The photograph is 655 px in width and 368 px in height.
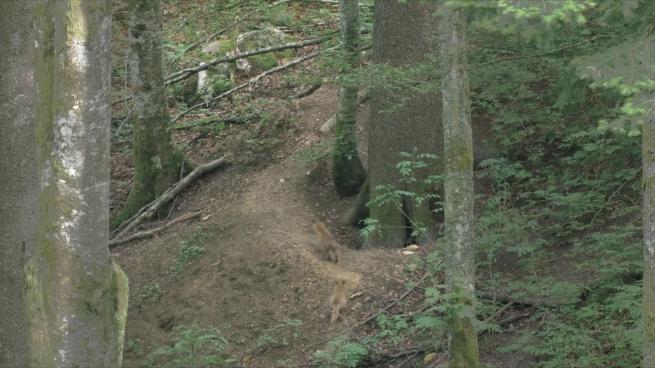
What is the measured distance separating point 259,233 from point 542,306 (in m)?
3.77

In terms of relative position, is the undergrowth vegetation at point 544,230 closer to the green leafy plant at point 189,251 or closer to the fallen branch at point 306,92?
the green leafy plant at point 189,251

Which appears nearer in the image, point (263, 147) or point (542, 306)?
point (542, 306)

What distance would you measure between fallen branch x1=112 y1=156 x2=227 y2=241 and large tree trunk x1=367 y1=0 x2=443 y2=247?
3.65 m

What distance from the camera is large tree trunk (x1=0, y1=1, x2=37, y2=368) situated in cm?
723

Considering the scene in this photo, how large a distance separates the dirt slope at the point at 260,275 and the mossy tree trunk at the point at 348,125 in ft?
1.03

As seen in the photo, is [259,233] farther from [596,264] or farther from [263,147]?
[596,264]

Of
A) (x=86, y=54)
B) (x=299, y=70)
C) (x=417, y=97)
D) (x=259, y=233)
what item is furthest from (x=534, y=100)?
(x=86, y=54)

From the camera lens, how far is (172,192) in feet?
43.2

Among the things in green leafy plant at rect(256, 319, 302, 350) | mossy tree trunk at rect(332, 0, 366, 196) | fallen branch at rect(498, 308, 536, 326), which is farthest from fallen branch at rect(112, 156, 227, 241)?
fallen branch at rect(498, 308, 536, 326)

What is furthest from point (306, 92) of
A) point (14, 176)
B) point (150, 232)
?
point (14, 176)

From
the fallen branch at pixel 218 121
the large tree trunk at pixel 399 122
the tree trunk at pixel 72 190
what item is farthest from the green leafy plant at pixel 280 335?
the fallen branch at pixel 218 121

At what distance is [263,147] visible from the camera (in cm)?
1329

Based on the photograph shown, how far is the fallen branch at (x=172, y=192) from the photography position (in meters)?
12.8

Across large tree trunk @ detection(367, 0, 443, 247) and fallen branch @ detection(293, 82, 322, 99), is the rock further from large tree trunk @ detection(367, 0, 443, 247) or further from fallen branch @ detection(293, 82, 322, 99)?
large tree trunk @ detection(367, 0, 443, 247)
